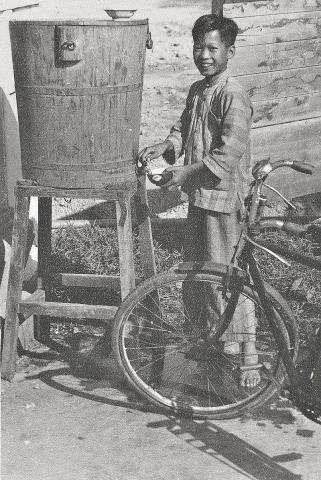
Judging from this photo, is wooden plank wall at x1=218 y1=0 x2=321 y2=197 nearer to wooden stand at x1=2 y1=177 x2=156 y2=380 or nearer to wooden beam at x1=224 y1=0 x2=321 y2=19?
wooden beam at x1=224 y1=0 x2=321 y2=19

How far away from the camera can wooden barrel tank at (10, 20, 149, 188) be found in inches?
161

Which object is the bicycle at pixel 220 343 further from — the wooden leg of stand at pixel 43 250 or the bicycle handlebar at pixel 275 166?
the wooden leg of stand at pixel 43 250

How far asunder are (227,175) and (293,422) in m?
1.35

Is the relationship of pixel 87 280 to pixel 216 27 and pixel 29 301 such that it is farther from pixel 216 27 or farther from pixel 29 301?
pixel 216 27

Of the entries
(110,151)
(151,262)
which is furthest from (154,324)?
(110,151)

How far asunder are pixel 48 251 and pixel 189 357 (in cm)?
137

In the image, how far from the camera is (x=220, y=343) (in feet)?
14.5

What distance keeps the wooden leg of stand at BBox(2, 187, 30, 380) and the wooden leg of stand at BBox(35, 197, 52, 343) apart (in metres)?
0.36

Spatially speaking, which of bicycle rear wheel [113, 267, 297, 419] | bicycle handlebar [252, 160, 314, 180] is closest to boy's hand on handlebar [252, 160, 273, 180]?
bicycle handlebar [252, 160, 314, 180]

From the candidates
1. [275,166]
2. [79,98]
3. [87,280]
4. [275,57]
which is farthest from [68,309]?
[275,57]

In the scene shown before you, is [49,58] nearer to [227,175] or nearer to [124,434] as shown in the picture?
[227,175]

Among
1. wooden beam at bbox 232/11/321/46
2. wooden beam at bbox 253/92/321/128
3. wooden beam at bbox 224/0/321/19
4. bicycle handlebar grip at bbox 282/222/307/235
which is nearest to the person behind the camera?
bicycle handlebar grip at bbox 282/222/307/235

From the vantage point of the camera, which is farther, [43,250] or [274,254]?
[43,250]

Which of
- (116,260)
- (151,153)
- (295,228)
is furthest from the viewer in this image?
(116,260)
